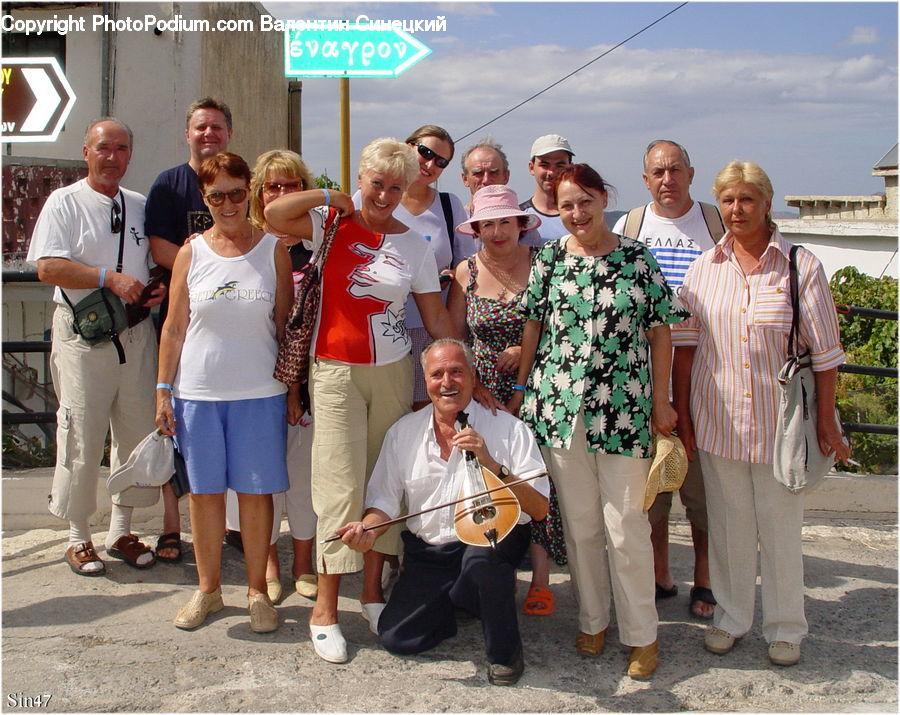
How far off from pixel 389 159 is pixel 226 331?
3.31 ft

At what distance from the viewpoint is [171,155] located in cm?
1008

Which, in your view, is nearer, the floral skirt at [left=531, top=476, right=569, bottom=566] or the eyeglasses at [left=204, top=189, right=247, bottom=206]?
the eyeglasses at [left=204, top=189, right=247, bottom=206]

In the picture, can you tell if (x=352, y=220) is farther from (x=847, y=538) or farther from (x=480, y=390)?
(x=847, y=538)

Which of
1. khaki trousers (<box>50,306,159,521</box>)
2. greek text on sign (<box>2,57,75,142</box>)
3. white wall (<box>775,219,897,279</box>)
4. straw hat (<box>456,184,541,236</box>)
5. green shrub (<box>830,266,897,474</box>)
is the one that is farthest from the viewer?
white wall (<box>775,219,897,279</box>)

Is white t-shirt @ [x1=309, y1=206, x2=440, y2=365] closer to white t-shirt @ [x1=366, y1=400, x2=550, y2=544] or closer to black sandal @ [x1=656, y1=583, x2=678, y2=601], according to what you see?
white t-shirt @ [x1=366, y1=400, x2=550, y2=544]

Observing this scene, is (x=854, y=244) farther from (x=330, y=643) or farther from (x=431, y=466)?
(x=330, y=643)

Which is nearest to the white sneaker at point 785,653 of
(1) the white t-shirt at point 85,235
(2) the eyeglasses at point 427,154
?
(2) the eyeglasses at point 427,154

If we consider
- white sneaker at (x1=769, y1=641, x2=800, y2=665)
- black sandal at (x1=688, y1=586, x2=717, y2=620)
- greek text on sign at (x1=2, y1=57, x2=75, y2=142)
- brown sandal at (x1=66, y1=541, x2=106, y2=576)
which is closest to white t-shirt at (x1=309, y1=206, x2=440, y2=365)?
brown sandal at (x1=66, y1=541, x2=106, y2=576)

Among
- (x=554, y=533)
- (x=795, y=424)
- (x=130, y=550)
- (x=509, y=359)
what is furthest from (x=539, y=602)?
(x=130, y=550)

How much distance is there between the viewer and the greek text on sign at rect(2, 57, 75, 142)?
344 inches

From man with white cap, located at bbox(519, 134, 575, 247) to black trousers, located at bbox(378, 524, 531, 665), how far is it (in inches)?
66.8

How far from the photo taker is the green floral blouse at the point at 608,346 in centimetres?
341

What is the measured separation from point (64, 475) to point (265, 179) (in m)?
1.81

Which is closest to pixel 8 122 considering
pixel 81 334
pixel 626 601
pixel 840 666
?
pixel 81 334
